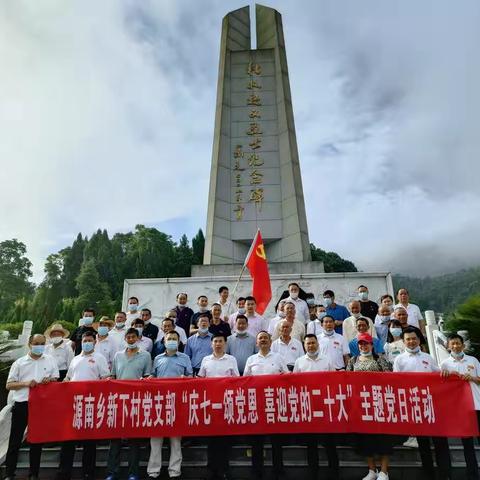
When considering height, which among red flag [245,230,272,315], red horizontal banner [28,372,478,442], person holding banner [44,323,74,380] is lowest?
red horizontal banner [28,372,478,442]

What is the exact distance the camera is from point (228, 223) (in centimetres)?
1251

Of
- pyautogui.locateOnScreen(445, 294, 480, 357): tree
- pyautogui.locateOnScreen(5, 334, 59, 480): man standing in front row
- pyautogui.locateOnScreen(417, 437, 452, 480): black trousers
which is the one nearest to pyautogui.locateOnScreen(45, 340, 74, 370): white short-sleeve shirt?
pyautogui.locateOnScreen(5, 334, 59, 480): man standing in front row

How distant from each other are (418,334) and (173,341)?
110 inches

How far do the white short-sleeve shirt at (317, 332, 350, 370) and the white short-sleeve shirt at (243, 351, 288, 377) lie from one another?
57 centimetres

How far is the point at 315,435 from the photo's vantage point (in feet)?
14.9

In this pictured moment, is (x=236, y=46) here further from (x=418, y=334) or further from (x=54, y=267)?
(x=54, y=267)

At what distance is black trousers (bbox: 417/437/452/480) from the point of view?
432 centimetres

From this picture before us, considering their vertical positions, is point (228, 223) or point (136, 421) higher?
point (228, 223)

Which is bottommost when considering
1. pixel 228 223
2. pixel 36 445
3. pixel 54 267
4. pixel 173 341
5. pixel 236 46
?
pixel 36 445

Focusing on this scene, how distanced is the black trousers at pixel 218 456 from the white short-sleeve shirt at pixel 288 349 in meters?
1.17

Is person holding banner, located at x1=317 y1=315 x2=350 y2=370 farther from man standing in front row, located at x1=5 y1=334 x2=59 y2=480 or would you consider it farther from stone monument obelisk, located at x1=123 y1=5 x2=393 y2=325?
stone monument obelisk, located at x1=123 y1=5 x2=393 y2=325

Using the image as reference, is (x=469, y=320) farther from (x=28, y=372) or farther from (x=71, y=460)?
(x=28, y=372)

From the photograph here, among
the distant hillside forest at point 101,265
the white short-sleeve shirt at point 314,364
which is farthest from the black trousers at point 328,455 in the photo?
the distant hillside forest at point 101,265

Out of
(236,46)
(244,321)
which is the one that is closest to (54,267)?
(236,46)
